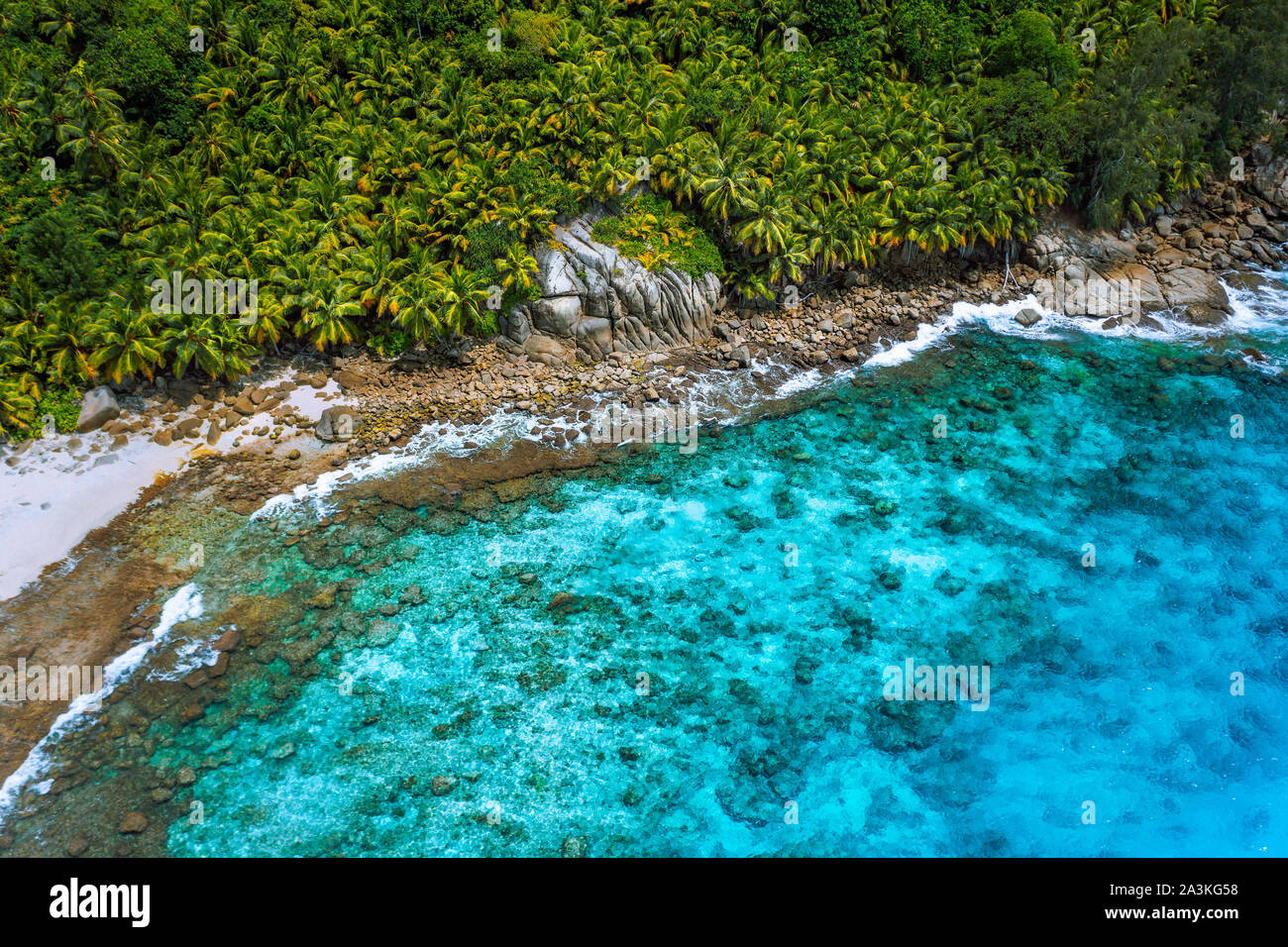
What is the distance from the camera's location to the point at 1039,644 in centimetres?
2158

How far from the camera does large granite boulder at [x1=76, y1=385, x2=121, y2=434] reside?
24.8 metres

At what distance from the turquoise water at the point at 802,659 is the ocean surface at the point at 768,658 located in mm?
81

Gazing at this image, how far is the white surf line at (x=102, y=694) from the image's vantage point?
1714cm

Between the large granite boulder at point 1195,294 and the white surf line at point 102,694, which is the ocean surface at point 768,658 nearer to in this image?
the white surf line at point 102,694

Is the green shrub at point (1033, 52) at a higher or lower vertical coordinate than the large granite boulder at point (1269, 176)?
higher

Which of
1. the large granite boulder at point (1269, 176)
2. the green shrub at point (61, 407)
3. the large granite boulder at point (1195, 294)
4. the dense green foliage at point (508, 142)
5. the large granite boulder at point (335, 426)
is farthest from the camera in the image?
the large granite boulder at point (1269, 176)

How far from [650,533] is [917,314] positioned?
18.0 meters

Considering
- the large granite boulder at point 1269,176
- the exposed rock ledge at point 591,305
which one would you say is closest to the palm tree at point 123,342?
the exposed rock ledge at point 591,305

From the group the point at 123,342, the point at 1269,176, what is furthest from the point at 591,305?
the point at 1269,176

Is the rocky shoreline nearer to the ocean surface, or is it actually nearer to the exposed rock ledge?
the exposed rock ledge

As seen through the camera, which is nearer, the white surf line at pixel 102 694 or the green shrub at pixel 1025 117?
the white surf line at pixel 102 694

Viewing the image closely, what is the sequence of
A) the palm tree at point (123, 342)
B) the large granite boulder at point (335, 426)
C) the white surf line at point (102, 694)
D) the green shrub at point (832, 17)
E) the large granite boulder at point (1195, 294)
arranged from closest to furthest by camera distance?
the white surf line at point (102, 694) < the palm tree at point (123, 342) < the large granite boulder at point (335, 426) < the large granite boulder at point (1195, 294) < the green shrub at point (832, 17)

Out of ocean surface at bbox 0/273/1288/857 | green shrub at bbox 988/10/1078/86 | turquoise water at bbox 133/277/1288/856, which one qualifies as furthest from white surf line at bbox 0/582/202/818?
green shrub at bbox 988/10/1078/86
